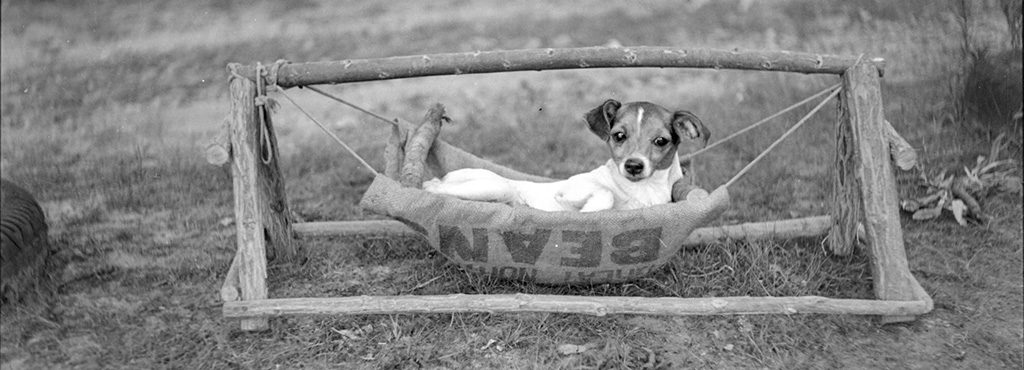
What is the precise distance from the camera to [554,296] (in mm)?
3811

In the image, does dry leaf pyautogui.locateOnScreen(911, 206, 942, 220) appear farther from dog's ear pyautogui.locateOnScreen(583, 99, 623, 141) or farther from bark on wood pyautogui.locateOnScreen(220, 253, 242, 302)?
bark on wood pyautogui.locateOnScreen(220, 253, 242, 302)

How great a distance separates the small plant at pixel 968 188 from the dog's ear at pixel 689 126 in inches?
87.4

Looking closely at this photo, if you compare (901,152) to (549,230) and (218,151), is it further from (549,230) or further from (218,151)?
(218,151)

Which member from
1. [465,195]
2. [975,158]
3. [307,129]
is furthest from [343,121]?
[975,158]

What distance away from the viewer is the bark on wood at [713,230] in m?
4.75

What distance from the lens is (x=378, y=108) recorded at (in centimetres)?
750

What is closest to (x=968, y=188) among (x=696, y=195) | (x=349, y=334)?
(x=696, y=195)

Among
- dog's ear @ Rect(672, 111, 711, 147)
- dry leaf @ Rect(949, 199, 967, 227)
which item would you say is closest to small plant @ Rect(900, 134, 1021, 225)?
dry leaf @ Rect(949, 199, 967, 227)

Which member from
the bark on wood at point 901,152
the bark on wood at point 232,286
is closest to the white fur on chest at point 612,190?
the bark on wood at point 901,152

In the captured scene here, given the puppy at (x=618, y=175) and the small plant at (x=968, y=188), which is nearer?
the puppy at (x=618, y=175)

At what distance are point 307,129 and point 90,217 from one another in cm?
219

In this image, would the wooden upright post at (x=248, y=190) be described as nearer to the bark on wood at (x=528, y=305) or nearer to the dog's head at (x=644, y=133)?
the bark on wood at (x=528, y=305)

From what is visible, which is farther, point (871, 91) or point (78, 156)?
point (78, 156)

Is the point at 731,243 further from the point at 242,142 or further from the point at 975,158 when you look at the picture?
the point at 242,142
